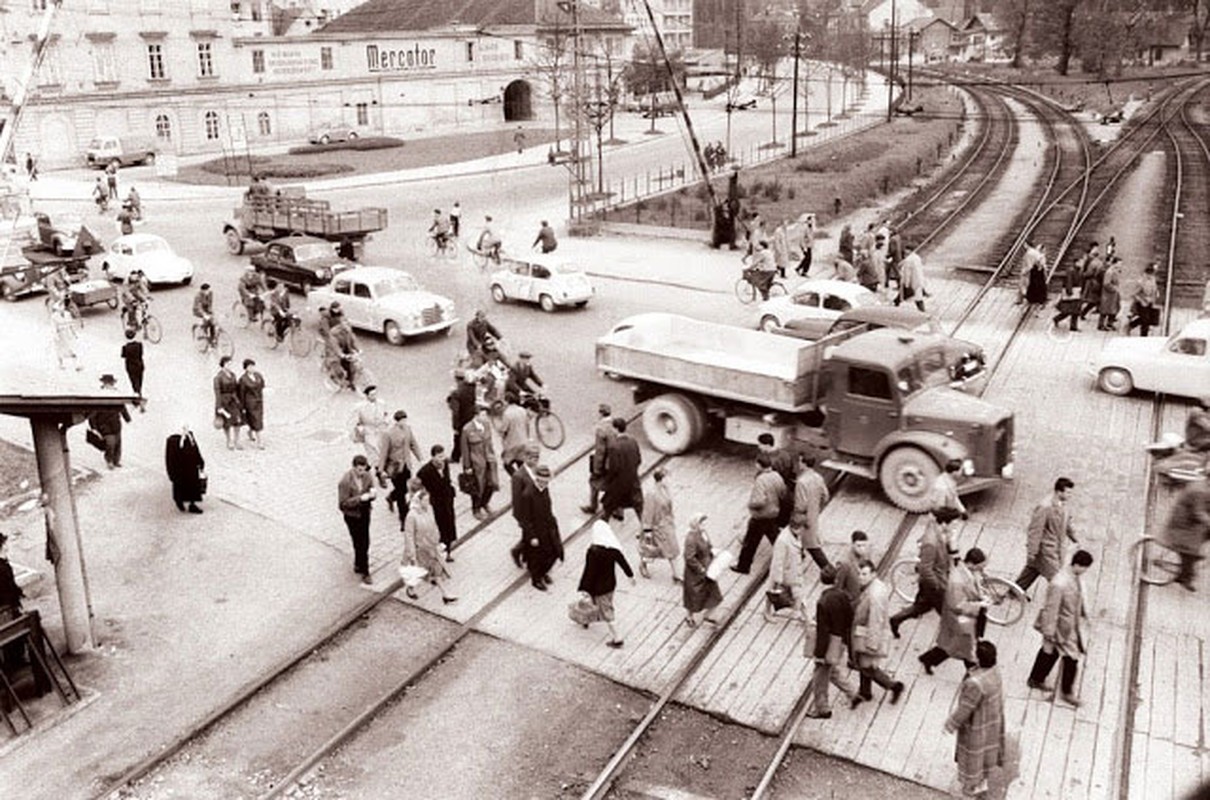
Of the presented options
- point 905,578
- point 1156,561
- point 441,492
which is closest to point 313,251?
point 441,492

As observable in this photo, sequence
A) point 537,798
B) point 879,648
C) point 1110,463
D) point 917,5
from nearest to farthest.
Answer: point 537,798, point 879,648, point 1110,463, point 917,5

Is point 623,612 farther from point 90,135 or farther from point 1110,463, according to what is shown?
point 90,135

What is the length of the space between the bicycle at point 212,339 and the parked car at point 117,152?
3803cm

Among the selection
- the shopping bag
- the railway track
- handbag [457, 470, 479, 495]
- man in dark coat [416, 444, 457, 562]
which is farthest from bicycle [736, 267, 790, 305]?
the shopping bag

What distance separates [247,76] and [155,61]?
17.4 feet

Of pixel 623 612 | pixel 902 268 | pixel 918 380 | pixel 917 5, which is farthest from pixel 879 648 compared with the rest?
pixel 917 5

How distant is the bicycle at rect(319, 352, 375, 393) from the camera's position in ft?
72.1

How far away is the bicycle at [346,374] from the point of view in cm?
2198

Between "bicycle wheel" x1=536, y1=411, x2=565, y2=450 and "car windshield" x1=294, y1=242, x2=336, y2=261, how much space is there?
13.2 meters

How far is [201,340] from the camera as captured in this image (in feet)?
82.4

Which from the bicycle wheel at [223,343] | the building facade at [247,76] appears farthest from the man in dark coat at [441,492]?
the building facade at [247,76]

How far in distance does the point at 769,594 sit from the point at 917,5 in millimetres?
177220

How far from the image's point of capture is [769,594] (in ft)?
43.0

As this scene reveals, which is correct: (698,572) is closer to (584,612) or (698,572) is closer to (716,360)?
(584,612)
